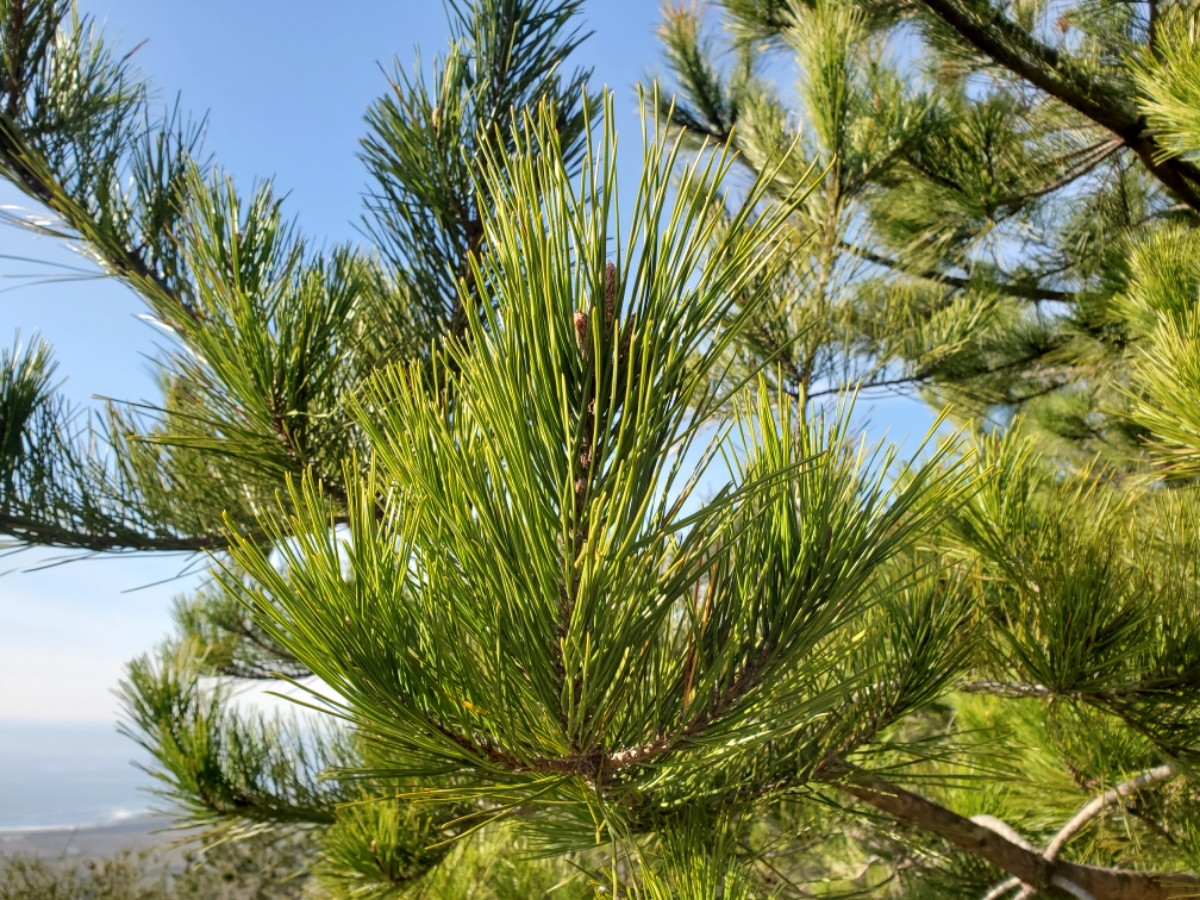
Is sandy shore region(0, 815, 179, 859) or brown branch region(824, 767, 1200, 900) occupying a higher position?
brown branch region(824, 767, 1200, 900)

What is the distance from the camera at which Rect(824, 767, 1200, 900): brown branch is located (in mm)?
779

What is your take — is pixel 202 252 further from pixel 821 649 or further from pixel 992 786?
pixel 992 786

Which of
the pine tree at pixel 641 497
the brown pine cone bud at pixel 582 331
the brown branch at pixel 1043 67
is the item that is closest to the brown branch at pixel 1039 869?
the pine tree at pixel 641 497

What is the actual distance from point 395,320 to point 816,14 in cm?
93

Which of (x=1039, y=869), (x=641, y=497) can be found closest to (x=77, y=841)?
(x=1039, y=869)

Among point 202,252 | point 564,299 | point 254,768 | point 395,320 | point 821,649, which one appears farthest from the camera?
point 254,768

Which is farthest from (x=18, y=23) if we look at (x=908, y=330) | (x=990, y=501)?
(x=908, y=330)

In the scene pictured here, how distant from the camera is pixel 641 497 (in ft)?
1.22

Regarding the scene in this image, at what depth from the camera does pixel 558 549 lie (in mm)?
362

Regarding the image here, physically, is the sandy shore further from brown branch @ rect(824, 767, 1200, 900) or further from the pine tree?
brown branch @ rect(824, 767, 1200, 900)

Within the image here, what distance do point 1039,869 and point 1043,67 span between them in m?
1.24

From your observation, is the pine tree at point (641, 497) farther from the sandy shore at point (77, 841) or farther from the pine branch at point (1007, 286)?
the sandy shore at point (77, 841)

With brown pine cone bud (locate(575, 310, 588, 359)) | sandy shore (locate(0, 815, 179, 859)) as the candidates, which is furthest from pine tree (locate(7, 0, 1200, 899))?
sandy shore (locate(0, 815, 179, 859))

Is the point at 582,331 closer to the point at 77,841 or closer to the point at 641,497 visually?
the point at 641,497
